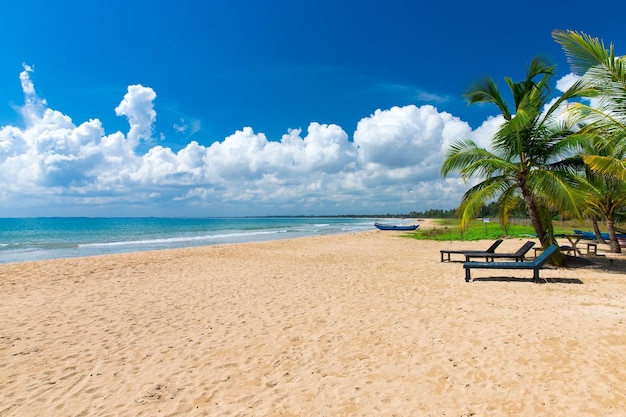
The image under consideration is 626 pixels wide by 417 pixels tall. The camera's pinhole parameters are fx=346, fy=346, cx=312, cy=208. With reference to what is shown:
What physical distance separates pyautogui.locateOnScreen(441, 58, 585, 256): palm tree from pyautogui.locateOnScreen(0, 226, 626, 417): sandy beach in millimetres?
2859

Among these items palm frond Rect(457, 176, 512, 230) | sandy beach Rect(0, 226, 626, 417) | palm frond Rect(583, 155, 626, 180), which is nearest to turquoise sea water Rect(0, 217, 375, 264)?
sandy beach Rect(0, 226, 626, 417)

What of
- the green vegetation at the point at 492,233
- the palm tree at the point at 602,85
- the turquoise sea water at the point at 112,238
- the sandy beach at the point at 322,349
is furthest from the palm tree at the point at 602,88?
the turquoise sea water at the point at 112,238

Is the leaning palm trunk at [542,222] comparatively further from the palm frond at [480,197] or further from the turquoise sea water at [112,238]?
the turquoise sea water at [112,238]

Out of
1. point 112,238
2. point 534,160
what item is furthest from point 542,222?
point 112,238

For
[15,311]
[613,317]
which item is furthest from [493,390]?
[15,311]

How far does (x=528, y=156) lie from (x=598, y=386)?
381 inches

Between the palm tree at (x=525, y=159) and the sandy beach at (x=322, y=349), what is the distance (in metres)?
2.86

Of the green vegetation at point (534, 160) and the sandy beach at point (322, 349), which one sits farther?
the green vegetation at point (534, 160)

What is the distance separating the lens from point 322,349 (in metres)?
4.62

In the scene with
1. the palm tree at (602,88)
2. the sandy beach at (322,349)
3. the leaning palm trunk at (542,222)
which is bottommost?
the sandy beach at (322,349)

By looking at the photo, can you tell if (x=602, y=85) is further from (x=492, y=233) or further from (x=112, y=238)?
(x=112, y=238)

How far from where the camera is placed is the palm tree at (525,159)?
10.3 m

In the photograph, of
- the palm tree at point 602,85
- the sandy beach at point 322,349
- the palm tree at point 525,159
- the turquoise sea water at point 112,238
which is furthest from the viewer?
the turquoise sea water at point 112,238

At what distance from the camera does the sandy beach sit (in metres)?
3.34
